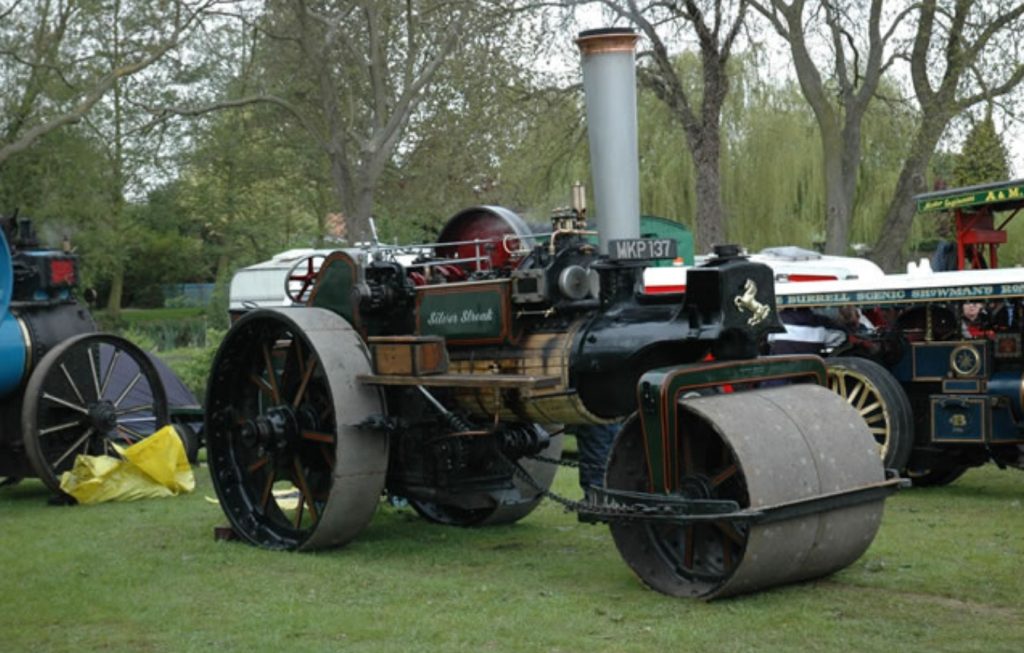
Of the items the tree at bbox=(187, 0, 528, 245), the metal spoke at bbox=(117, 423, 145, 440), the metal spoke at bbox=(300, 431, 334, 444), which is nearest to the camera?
the metal spoke at bbox=(300, 431, 334, 444)

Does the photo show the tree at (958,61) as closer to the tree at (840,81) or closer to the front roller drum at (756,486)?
the tree at (840,81)

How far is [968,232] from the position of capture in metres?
A: 11.4

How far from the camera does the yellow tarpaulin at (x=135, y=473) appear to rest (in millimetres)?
10008

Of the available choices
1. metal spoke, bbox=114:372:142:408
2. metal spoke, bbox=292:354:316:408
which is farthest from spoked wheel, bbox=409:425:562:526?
metal spoke, bbox=114:372:142:408

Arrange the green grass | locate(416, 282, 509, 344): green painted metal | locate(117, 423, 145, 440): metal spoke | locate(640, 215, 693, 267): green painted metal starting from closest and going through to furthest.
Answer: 1. the green grass
2. locate(416, 282, 509, 344): green painted metal
3. locate(117, 423, 145, 440): metal spoke
4. locate(640, 215, 693, 267): green painted metal

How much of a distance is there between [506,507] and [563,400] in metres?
1.68

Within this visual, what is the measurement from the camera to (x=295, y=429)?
7.73m

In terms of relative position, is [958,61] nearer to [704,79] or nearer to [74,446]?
[704,79]

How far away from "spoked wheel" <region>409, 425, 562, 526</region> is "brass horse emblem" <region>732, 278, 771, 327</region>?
208cm

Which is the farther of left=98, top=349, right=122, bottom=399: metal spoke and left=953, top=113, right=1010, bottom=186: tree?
left=953, top=113, right=1010, bottom=186: tree

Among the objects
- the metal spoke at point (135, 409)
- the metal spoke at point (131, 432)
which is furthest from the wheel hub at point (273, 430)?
the metal spoke at point (131, 432)

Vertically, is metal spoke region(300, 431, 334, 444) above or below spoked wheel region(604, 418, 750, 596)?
above

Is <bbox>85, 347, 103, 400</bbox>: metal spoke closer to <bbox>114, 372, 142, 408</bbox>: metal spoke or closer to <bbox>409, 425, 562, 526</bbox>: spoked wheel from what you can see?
<bbox>114, 372, 142, 408</bbox>: metal spoke

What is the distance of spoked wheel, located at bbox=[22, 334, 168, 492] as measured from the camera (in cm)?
1004
